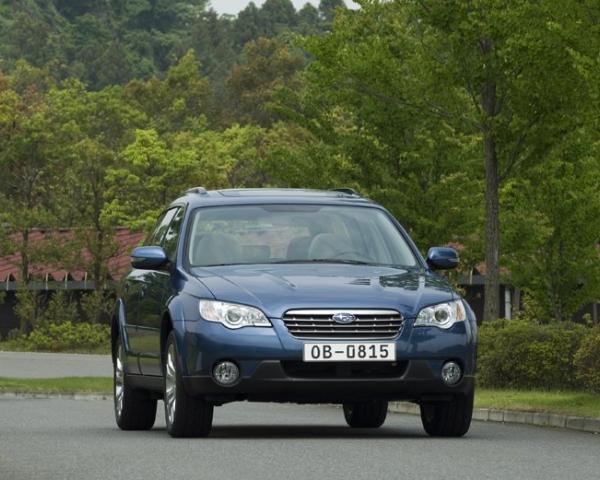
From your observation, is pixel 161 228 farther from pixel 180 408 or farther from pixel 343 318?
pixel 343 318

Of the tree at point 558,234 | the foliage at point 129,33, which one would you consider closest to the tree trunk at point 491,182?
the tree at point 558,234

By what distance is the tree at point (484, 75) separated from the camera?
23.8 m

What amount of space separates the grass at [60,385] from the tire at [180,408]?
16617 mm

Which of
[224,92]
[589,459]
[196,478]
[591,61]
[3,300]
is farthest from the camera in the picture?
[224,92]

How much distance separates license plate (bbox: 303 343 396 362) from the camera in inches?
495

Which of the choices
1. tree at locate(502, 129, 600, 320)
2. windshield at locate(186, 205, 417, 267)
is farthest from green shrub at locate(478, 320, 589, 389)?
tree at locate(502, 129, 600, 320)

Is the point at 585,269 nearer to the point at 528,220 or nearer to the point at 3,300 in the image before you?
the point at 528,220

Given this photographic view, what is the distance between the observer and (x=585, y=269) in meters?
39.3

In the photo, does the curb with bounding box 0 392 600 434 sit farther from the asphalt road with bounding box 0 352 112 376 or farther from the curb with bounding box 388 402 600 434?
the asphalt road with bounding box 0 352 112 376

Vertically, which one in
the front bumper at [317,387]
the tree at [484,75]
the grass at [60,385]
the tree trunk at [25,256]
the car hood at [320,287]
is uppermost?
the tree at [484,75]

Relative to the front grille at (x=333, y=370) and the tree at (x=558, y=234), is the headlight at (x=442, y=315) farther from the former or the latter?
the tree at (x=558, y=234)

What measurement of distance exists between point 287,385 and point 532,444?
6.65ft

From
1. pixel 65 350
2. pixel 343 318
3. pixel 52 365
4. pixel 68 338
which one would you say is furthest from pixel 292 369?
pixel 65 350

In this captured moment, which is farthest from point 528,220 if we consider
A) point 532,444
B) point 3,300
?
point 3,300
